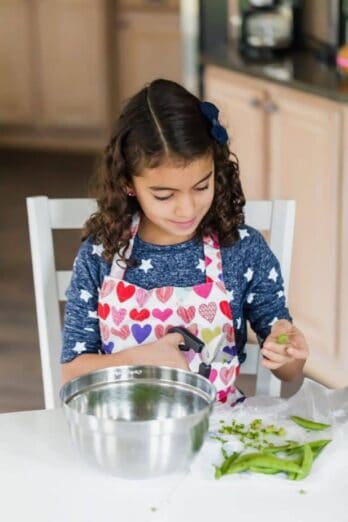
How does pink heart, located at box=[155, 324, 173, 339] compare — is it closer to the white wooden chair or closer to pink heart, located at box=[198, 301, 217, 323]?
pink heart, located at box=[198, 301, 217, 323]

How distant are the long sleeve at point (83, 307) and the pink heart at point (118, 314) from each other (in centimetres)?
4

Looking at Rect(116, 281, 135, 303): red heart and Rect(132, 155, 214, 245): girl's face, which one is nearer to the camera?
Rect(132, 155, 214, 245): girl's face

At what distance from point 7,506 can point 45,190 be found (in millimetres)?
4199

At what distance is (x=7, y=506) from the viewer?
1.28 meters

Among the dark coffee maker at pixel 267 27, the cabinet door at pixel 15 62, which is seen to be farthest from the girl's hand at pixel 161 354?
the cabinet door at pixel 15 62

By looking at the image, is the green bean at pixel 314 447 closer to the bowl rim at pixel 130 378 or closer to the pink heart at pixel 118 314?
the bowl rim at pixel 130 378

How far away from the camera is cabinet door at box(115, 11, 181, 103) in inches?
226

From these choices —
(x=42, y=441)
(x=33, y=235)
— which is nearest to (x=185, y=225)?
(x=33, y=235)

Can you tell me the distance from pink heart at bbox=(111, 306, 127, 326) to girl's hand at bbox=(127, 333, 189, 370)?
0.10 meters

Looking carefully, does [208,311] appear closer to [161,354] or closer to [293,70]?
[161,354]

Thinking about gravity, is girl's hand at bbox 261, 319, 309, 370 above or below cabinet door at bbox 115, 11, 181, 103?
above

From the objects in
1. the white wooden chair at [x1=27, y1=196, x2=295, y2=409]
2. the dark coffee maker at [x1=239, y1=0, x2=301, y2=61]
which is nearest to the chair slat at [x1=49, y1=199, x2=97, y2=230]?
the white wooden chair at [x1=27, y1=196, x2=295, y2=409]

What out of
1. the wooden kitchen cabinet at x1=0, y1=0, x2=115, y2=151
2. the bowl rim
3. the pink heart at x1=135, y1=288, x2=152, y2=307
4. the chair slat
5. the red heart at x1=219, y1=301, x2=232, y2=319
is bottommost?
the wooden kitchen cabinet at x1=0, y1=0, x2=115, y2=151

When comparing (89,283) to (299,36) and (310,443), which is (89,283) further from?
(299,36)
